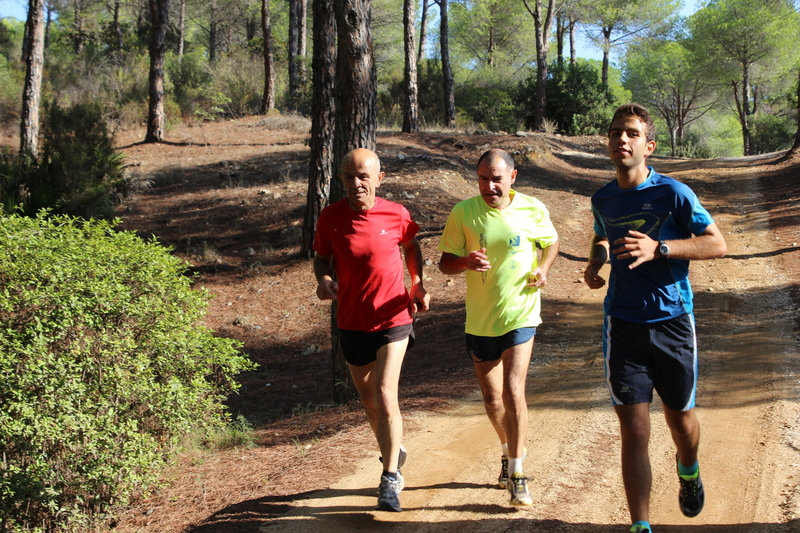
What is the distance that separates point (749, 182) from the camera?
18703mm

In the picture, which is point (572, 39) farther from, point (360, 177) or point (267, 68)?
point (360, 177)

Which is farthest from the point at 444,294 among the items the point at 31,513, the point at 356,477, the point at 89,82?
the point at 89,82

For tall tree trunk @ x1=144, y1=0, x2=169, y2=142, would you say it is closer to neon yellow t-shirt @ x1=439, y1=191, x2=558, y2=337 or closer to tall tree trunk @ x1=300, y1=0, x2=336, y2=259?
tall tree trunk @ x1=300, y1=0, x2=336, y2=259

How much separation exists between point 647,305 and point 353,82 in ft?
16.4

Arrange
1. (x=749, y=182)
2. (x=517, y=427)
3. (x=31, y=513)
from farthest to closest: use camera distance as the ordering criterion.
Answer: (x=749, y=182) < (x=31, y=513) < (x=517, y=427)

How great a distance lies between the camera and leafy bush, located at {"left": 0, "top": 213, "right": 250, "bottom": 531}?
157 inches

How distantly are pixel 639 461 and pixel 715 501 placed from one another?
112 cm

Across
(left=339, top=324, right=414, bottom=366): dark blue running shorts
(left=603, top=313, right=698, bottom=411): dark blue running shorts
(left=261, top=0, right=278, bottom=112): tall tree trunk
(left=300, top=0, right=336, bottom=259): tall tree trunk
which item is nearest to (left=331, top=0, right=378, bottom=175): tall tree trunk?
(left=300, top=0, right=336, bottom=259): tall tree trunk

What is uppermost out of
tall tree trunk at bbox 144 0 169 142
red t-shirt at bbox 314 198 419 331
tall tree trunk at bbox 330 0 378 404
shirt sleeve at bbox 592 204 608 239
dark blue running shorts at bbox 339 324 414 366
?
tall tree trunk at bbox 144 0 169 142

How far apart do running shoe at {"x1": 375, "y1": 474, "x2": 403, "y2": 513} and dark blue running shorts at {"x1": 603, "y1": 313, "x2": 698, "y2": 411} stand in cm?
140

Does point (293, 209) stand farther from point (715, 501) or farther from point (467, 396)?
point (715, 501)

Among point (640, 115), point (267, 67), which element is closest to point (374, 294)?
point (640, 115)

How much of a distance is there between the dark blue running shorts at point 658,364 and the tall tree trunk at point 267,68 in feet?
83.1

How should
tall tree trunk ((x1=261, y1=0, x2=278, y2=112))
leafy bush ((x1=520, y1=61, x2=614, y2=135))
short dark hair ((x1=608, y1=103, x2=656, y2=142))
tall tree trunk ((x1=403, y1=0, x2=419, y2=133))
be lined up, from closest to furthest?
short dark hair ((x1=608, y1=103, x2=656, y2=142)) < tall tree trunk ((x1=403, y1=0, x2=419, y2=133)) < tall tree trunk ((x1=261, y1=0, x2=278, y2=112)) < leafy bush ((x1=520, y1=61, x2=614, y2=135))
